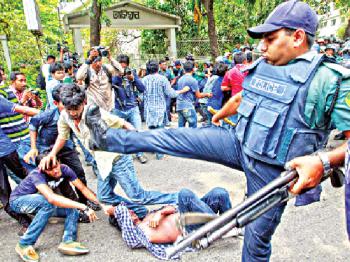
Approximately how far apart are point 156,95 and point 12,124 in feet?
8.03

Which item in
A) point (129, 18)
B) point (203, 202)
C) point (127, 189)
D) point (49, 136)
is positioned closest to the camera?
point (203, 202)

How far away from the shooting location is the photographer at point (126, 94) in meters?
5.17

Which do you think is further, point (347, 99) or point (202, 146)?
point (202, 146)

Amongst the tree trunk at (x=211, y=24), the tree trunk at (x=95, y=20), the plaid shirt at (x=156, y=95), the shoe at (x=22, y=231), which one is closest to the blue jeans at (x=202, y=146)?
the shoe at (x=22, y=231)

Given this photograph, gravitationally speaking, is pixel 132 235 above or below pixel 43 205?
below

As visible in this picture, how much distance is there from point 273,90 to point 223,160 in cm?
59

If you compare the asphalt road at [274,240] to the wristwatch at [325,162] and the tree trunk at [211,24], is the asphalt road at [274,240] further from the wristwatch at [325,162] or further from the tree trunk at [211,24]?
the tree trunk at [211,24]

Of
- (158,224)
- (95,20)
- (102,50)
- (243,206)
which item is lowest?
(158,224)

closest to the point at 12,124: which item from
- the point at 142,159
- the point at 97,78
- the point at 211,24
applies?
the point at 97,78

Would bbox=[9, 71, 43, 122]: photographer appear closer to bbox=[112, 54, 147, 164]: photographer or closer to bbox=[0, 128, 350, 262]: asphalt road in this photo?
bbox=[112, 54, 147, 164]: photographer

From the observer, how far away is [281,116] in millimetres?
1685

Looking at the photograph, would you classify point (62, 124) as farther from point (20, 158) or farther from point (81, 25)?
point (81, 25)

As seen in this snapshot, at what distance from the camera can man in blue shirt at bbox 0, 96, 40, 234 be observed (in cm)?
324

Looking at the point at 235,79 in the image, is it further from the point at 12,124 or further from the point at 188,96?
the point at 12,124
